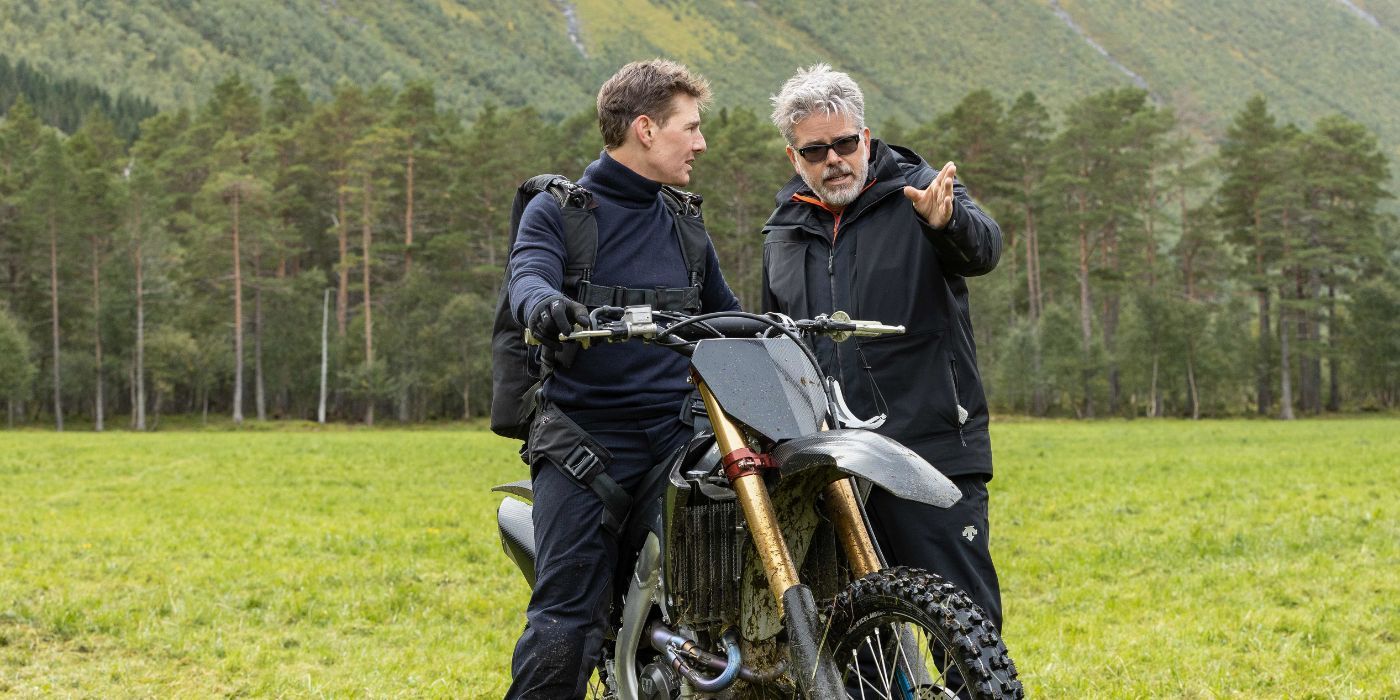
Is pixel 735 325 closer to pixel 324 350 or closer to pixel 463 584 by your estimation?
pixel 463 584

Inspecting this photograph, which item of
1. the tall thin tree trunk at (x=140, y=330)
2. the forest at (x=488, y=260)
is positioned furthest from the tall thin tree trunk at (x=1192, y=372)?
the tall thin tree trunk at (x=140, y=330)

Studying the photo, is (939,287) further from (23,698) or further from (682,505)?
Result: (23,698)

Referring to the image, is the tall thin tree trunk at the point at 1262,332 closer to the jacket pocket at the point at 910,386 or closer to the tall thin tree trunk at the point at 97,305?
the tall thin tree trunk at the point at 97,305

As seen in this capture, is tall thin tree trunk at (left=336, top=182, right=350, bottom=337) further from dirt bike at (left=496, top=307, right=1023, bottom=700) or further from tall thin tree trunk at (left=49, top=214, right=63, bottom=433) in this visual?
dirt bike at (left=496, top=307, right=1023, bottom=700)

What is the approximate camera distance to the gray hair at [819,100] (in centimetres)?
445

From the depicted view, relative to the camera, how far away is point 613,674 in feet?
14.5

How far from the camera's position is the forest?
217 feet

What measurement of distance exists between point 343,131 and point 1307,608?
7390 centimetres

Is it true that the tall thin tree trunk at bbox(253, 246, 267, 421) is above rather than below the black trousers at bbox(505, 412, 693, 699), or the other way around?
above

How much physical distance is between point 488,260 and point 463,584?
63.8 m

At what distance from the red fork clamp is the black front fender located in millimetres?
64

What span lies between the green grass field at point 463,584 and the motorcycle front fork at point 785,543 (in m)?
3.34

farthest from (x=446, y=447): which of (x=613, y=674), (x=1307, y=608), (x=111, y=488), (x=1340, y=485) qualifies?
(x=613, y=674)

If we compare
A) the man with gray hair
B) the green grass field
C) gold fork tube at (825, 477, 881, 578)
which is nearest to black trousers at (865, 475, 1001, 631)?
the man with gray hair
